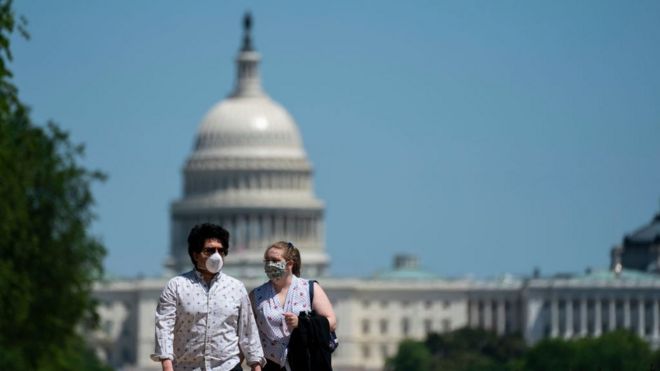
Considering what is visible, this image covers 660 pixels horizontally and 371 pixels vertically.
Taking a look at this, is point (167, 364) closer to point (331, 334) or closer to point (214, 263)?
point (214, 263)

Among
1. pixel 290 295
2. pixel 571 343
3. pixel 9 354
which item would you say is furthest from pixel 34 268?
pixel 571 343

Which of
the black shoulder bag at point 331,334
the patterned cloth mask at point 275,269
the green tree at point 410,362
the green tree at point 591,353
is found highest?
the patterned cloth mask at point 275,269

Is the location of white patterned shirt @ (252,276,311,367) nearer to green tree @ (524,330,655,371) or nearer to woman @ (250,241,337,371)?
woman @ (250,241,337,371)

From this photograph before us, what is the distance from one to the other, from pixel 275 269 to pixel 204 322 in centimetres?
138

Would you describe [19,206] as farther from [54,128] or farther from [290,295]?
[290,295]

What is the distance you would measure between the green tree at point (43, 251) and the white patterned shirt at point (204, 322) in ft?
98.3

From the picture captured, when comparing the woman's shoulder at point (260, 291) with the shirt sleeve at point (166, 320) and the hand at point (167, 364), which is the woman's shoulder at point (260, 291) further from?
the hand at point (167, 364)

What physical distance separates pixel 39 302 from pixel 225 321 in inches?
2027

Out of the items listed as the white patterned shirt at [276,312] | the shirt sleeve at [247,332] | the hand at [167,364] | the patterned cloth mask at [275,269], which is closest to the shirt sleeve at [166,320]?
the hand at [167,364]

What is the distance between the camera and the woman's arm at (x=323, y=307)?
32.3 meters

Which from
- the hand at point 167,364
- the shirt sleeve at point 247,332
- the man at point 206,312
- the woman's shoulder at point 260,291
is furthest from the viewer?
the woman's shoulder at point 260,291

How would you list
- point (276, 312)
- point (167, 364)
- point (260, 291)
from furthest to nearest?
point (260, 291) → point (276, 312) → point (167, 364)

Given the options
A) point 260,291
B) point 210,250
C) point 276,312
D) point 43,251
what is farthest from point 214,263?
point 43,251

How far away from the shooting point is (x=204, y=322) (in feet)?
102
